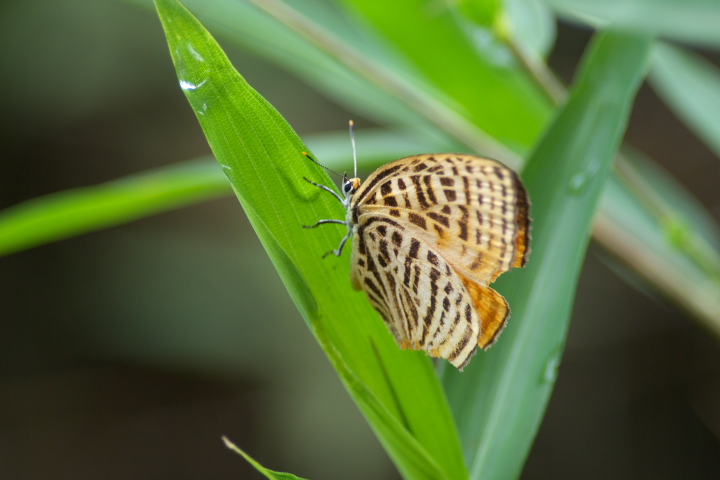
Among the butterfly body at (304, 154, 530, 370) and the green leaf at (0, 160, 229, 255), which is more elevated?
the butterfly body at (304, 154, 530, 370)

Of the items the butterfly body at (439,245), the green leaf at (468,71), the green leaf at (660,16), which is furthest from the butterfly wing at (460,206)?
the green leaf at (468,71)

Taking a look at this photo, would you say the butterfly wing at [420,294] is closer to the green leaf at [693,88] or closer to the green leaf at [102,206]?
the green leaf at [102,206]

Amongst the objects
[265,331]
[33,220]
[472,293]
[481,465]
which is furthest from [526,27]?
[265,331]

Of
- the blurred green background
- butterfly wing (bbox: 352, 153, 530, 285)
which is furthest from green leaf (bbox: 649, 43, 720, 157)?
the blurred green background

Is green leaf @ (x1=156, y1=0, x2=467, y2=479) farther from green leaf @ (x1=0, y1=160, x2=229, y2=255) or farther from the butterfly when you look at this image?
green leaf @ (x1=0, y1=160, x2=229, y2=255)

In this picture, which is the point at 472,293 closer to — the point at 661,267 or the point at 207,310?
the point at 661,267

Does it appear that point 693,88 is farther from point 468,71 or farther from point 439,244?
point 439,244
